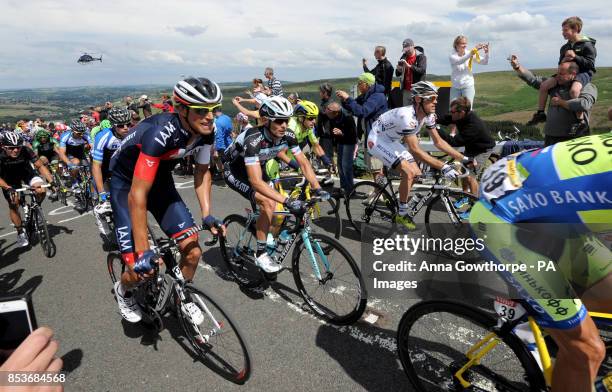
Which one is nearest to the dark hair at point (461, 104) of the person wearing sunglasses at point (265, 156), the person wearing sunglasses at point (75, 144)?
the person wearing sunglasses at point (265, 156)

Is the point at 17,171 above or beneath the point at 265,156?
beneath

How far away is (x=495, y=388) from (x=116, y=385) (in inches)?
117

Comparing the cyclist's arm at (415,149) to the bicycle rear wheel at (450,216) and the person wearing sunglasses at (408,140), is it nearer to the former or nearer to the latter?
the person wearing sunglasses at (408,140)

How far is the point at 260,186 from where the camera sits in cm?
370

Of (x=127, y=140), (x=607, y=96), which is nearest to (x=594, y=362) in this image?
(x=127, y=140)

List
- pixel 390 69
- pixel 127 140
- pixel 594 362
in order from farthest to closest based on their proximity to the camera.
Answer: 1. pixel 390 69
2. pixel 127 140
3. pixel 594 362

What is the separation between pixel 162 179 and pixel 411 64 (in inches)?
303

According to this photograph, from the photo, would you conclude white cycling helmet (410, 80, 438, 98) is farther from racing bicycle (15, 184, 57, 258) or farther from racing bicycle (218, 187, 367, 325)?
racing bicycle (15, 184, 57, 258)

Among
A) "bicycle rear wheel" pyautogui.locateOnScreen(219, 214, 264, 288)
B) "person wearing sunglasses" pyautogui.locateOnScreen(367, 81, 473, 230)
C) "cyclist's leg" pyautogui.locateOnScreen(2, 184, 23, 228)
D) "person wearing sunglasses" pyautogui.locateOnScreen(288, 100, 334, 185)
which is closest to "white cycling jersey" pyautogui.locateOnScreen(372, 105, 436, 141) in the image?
"person wearing sunglasses" pyautogui.locateOnScreen(367, 81, 473, 230)

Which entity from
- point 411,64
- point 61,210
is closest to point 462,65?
point 411,64

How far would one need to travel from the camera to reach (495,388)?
7.78 ft

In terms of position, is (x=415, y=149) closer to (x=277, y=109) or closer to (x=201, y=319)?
(x=277, y=109)

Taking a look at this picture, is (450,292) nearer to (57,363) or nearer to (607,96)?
(57,363)

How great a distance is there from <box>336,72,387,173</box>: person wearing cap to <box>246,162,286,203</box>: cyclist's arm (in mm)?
3943
